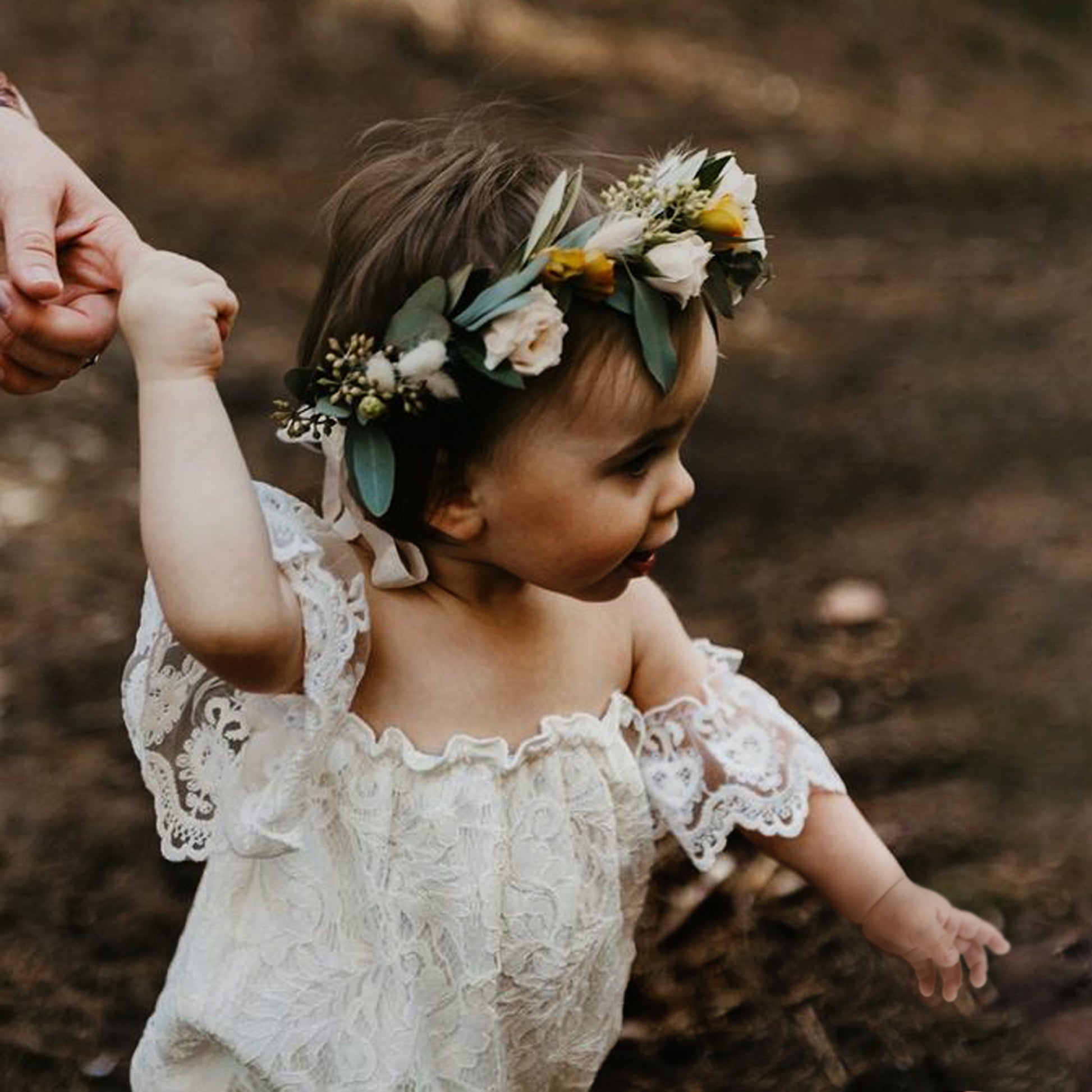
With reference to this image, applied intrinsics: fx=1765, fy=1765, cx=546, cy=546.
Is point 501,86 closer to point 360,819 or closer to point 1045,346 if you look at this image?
point 1045,346

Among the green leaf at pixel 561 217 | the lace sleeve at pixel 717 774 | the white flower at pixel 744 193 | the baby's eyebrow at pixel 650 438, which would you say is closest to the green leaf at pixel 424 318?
the green leaf at pixel 561 217

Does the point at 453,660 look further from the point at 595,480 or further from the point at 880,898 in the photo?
the point at 880,898

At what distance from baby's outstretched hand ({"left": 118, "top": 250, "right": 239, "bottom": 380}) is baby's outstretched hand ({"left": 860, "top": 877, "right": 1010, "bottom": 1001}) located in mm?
1019

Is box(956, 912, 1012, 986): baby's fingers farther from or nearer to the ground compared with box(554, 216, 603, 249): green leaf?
nearer to the ground

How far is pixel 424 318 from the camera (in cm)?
169

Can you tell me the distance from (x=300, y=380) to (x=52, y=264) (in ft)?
0.87

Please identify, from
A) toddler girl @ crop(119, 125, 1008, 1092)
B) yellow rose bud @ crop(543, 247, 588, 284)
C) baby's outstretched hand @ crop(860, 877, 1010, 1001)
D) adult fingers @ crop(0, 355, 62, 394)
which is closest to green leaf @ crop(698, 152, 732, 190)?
toddler girl @ crop(119, 125, 1008, 1092)

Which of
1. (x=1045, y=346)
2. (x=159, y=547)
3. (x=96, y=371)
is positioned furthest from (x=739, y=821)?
(x=1045, y=346)

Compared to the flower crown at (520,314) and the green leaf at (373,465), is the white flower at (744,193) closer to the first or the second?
the flower crown at (520,314)

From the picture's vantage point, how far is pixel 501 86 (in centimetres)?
517

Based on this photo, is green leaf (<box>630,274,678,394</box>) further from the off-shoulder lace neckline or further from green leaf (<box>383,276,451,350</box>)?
the off-shoulder lace neckline

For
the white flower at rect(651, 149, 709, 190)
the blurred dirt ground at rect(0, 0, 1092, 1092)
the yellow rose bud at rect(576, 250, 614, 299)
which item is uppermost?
the white flower at rect(651, 149, 709, 190)

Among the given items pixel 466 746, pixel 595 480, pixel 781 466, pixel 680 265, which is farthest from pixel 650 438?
pixel 781 466

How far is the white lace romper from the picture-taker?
6.10 feet
